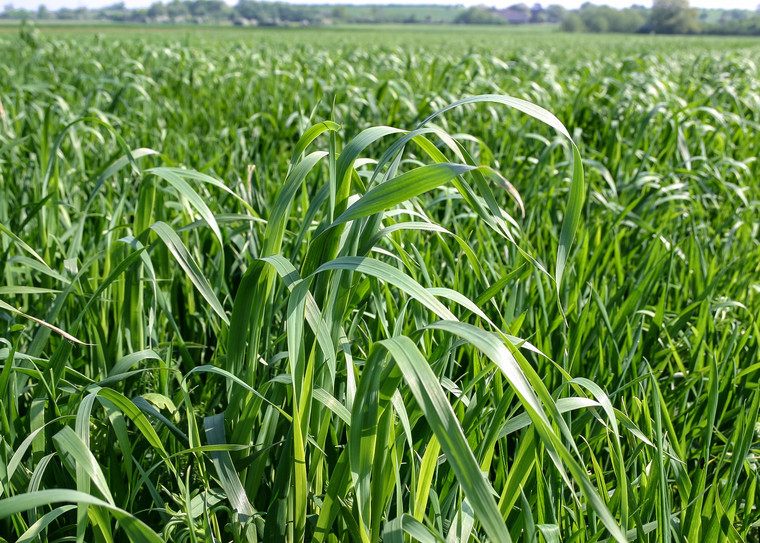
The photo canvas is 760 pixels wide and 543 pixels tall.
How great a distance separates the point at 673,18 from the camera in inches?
2105

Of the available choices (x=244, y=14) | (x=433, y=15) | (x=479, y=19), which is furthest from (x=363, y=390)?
(x=433, y=15)

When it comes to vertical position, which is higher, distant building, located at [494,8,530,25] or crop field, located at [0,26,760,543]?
distant building, located at [494,8,530,25]

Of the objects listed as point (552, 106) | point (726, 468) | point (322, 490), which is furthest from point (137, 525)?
point (552, 106)

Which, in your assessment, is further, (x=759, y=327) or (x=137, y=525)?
(x=759, y=327)

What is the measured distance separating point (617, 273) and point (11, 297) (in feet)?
4.29

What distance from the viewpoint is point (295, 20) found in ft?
259

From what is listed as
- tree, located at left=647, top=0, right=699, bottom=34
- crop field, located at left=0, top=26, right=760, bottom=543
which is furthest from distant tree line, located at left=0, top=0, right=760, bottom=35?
crop field, located at left=0, top=26, right=760, bottom=543

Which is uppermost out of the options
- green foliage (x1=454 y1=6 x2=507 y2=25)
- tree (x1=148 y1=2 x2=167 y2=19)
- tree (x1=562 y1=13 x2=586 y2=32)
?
tree (x1=148 y1=2 x2=167 y2=19)

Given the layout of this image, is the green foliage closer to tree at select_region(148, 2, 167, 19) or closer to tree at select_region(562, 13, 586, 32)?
tree at select_region(562, 13, 586, 32)

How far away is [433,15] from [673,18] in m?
43.5

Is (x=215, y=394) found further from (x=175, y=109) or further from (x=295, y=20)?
(x=295, y=20)

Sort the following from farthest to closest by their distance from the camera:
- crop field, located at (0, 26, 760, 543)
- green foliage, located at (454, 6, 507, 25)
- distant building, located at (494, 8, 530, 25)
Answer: distant building, located at (494, 8, 530, 25) → green foliage, located at (454, 6, 507, 25) → crop field, located at (0, 26, 760, 543)

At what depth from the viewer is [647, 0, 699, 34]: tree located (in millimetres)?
52594

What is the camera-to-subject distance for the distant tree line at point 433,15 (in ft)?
179
